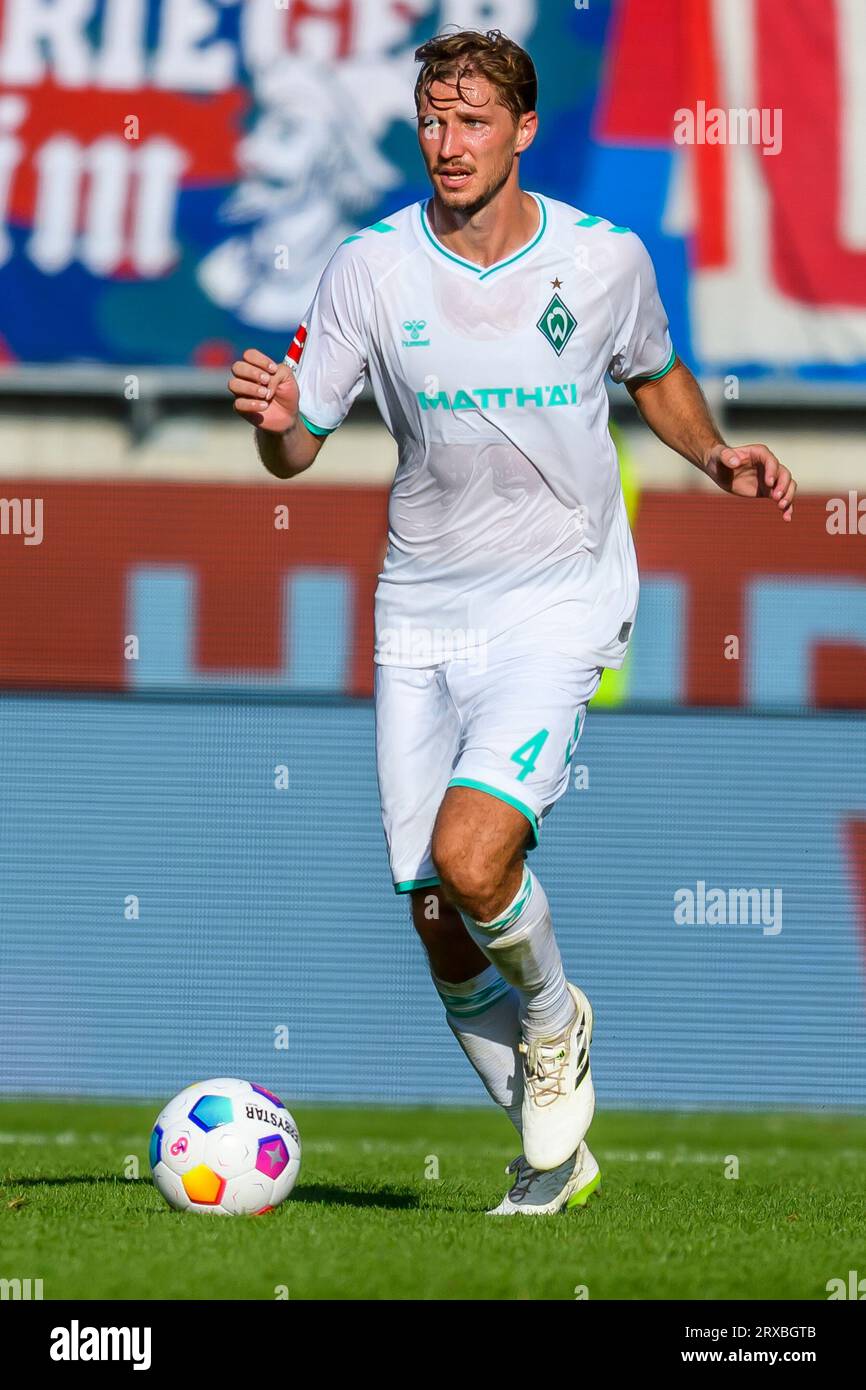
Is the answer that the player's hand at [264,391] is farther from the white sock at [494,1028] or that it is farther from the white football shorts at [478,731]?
the white sock at [494,1028]

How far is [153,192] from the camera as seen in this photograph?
13898 millimetres

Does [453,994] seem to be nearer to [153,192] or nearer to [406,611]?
[406,611]

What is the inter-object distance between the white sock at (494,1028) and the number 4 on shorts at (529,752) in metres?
0.60

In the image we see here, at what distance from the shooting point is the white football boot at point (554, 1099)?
450 centimetres

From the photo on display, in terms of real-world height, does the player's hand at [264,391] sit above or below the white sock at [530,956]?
above

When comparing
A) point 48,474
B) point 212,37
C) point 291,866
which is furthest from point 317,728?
point 212,37

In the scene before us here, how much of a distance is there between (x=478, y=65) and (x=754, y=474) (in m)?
1.09

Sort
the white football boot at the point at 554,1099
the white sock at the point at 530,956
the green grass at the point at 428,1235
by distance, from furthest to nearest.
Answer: the white football boot at the point at 554,1099
the white sock at the point at 530,956
the green grass at the point at 428,1235

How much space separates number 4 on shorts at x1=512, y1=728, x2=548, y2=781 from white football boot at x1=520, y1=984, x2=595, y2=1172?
627 millimetres

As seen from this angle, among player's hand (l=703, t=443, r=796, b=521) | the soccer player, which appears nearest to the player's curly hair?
the soccer player

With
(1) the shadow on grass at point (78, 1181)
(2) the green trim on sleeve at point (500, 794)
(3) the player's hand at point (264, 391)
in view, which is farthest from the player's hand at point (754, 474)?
(1) the shadow on grass at point (78, 1181)

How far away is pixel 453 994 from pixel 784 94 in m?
10.5

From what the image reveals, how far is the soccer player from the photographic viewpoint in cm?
452

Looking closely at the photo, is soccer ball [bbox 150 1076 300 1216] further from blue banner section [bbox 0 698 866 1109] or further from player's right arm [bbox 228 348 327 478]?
blue banner section [bbox 0 698 866 1109]
